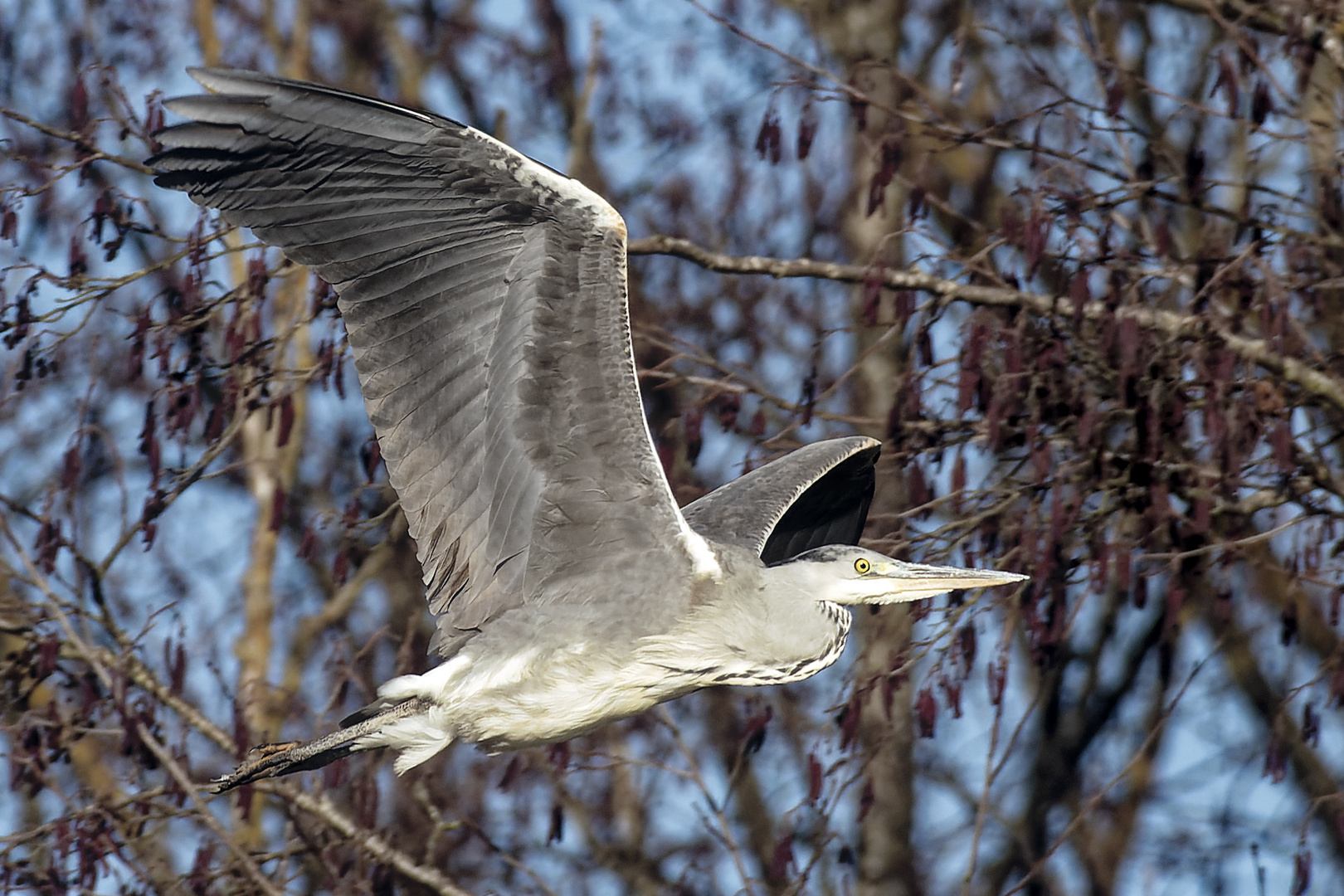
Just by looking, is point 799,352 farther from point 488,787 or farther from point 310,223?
point 310,223

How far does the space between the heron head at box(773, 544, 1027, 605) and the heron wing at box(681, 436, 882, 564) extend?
0.63 feet

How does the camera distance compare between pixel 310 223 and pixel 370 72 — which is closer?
pixel 310 223

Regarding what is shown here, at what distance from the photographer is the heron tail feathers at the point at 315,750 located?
14.2 ft

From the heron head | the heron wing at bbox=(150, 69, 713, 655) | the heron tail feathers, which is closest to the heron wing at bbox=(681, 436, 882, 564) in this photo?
the heron head

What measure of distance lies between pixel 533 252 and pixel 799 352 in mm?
4643

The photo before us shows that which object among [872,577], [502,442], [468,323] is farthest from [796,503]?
[468,323]

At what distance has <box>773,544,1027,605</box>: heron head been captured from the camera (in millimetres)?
4703

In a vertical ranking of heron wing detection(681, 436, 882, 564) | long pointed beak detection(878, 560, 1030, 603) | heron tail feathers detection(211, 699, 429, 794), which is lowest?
heron tail feathers detection(211, 699, 429, 794)

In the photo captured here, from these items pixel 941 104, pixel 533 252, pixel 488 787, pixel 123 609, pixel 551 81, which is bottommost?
pixel 488 787

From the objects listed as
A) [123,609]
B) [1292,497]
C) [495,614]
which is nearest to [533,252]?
[495,614]

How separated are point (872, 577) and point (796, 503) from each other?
2.78 feet

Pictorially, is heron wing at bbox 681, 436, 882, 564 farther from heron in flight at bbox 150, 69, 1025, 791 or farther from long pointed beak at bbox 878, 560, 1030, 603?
long pointed beak at bbox 878, 560, 1030, 603

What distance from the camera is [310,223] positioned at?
426 centimetres

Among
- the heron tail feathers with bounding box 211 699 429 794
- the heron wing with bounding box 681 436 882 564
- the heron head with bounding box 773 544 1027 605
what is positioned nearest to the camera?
the heron tail feathers with bounding box 211 699 429 794
